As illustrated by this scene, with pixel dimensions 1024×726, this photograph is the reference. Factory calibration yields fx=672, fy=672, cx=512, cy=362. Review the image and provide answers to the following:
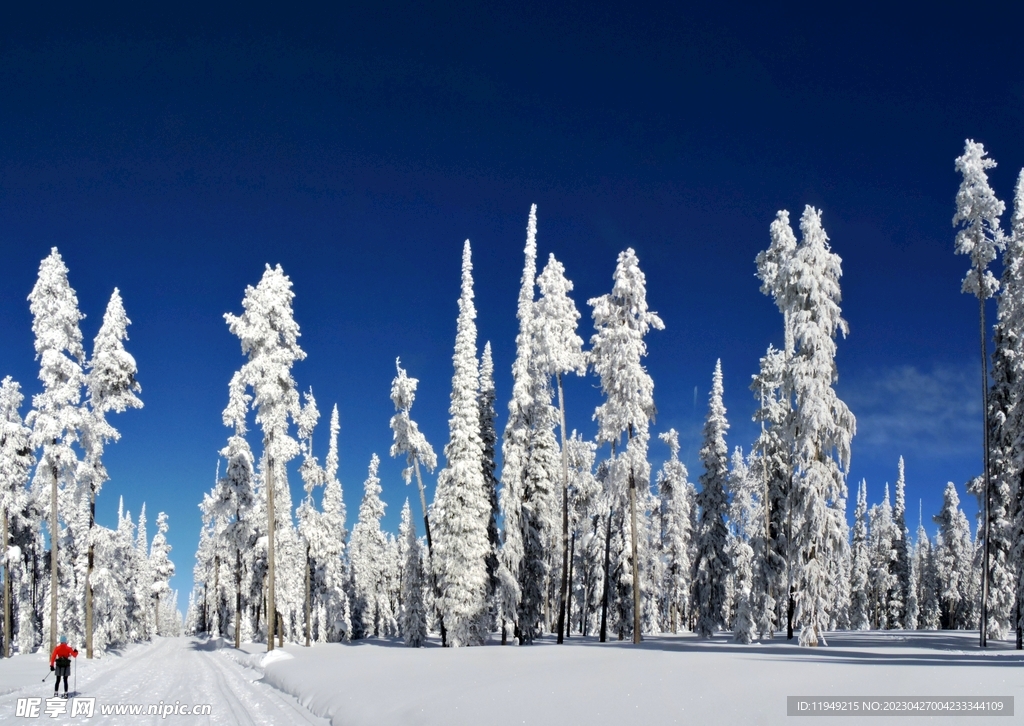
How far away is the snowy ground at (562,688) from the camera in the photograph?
1165 centimetres

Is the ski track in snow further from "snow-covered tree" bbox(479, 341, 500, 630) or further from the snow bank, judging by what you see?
"snow-covered tree" bbox(479, 341, 500, 630)

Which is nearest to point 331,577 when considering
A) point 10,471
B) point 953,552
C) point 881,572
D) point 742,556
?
point 10,471

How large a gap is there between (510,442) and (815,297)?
1801 centimetres

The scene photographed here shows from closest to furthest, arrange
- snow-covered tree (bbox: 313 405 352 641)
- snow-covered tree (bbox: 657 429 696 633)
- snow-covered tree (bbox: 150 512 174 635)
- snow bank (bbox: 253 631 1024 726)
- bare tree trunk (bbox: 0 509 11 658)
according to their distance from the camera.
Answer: snow bank (bbox: 253 631 1024 726) < bare tree trunk (bbox: 0 509 11 658) < snow-covered tree (bbox: 313 405 352 641) < snow-covered tree (bbox: 657 429 696 633) < snow-covered tree (bbox: 150 512 174 635)

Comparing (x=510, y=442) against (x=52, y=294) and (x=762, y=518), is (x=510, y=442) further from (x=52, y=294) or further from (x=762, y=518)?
(x=52, y=294)

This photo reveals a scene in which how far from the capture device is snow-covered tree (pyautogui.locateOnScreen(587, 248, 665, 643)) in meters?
30.3

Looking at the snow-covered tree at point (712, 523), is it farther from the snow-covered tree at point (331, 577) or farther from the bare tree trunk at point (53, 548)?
the bare tree trunk at point (53, 548)

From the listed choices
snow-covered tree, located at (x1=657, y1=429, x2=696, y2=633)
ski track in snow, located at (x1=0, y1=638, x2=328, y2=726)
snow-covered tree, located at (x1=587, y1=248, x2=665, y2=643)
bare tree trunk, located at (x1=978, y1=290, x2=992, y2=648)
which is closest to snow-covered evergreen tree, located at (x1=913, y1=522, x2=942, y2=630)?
snow-covered tree, located at (x1=657, y1=429, x2=696, y2=633)

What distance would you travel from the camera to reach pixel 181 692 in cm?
2111

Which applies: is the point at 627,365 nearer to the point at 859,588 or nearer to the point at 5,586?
A: the point at 5,586

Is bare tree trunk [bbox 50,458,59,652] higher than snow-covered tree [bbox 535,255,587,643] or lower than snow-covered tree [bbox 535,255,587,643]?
lower

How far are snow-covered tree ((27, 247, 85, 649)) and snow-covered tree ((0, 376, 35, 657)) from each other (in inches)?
282

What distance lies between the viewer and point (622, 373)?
30.4 m

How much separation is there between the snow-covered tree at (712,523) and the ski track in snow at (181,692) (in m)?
25.6
